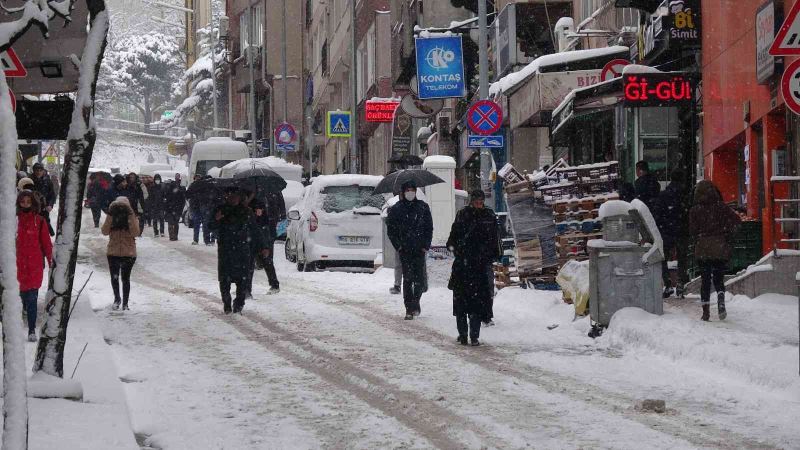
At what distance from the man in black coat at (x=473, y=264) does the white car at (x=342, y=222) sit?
10921mm

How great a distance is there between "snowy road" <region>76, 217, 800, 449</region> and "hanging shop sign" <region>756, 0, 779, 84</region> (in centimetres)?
369

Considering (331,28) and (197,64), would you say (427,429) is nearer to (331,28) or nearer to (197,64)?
(331,28)

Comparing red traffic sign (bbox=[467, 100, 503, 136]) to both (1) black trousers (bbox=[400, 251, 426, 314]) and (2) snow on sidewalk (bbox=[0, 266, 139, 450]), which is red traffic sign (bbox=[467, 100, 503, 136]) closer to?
(1) black trousers (bbox=[400, 251, 426, 314])

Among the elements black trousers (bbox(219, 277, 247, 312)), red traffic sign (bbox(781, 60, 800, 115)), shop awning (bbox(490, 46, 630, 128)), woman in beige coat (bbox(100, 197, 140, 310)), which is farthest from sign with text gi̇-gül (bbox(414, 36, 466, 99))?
red traffic sign (bbox(781, 60, 800, 115))

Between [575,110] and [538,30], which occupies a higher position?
[538,30]

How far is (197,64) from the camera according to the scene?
101188mm

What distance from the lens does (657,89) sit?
72.6 ft

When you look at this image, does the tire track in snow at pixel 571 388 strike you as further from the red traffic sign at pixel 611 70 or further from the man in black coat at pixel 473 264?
the red traffic sign at pixel 611 70

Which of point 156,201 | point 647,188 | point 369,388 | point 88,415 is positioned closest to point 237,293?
point 647,188

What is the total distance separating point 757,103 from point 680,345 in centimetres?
826

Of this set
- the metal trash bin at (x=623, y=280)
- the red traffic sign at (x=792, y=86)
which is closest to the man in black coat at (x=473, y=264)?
the metal trash bin at (x=623, y=280)

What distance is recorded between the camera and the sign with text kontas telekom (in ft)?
72.4

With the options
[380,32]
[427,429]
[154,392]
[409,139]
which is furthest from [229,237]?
[380,32]

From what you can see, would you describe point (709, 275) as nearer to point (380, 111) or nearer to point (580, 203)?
point (580, 203)
